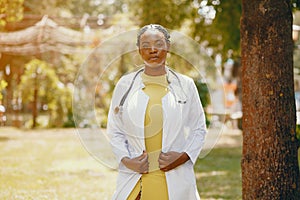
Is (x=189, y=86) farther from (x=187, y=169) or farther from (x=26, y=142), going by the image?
(x=26, y=142)

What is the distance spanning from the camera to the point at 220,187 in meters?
9.20

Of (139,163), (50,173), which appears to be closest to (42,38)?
(50,173)

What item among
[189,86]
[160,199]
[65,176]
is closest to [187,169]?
[160,199]

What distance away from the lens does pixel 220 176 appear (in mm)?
10570

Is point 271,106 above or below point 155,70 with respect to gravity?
below

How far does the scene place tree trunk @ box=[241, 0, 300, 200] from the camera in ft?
16.8

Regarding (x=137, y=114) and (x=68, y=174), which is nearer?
(x=137, y=114)

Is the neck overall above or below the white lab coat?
above

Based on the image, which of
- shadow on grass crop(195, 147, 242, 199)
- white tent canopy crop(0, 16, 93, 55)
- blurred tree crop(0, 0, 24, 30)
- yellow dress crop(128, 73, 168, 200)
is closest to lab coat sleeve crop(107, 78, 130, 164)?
yellow dress crop(128, 73, 168, 200)

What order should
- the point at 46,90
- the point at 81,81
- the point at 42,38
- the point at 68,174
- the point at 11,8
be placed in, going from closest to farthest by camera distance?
the point at 81,81 < the point at 11,8 < the point at 68,174 < the point at 42,38 < the point at 46,90

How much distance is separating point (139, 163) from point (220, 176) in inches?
291

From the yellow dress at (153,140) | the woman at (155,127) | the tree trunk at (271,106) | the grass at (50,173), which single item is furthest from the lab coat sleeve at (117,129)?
the grass at (50,173)

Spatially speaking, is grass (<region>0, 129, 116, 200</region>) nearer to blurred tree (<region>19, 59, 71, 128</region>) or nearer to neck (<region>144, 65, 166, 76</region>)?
neck (<region>144, 65, 166, 76</region>)

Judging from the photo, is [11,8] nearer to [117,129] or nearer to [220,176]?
[220,176]
